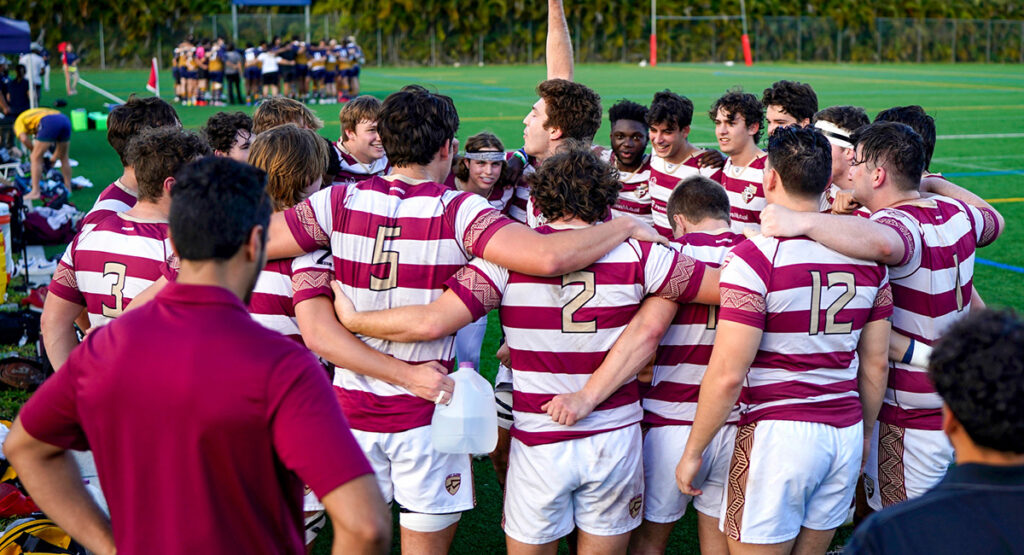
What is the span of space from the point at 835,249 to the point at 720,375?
64cm

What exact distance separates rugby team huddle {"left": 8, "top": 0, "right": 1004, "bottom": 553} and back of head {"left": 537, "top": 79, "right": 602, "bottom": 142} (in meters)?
1.43

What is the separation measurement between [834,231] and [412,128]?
1659 mm

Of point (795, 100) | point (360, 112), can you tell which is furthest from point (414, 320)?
point (795, 100)

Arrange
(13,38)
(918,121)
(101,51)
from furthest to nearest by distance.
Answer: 1. (101,51)
2. (13,38)
3. (918,121)

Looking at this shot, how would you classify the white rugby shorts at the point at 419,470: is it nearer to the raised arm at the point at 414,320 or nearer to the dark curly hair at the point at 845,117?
the raised arm at the point at 414,320

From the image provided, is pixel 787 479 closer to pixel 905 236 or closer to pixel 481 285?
pixel 905 236

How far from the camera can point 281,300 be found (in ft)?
13.5

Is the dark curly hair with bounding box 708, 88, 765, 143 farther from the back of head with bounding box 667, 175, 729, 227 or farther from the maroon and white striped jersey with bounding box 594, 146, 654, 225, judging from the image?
the back of head with bounding box 667, 175, 729, 227

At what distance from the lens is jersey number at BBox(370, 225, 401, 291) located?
12.3 ft

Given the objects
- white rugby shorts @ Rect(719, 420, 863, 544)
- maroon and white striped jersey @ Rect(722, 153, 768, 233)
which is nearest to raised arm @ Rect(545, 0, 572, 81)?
maroon and white striped jersey @ Rect(722, 153, 768, 233)

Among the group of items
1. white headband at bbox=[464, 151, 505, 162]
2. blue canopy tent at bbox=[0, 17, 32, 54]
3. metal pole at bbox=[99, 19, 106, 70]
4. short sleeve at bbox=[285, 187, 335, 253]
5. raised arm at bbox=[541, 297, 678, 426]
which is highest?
metal pole at bbox=[99, 19, 106, 70]

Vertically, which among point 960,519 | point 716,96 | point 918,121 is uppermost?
point 716,96

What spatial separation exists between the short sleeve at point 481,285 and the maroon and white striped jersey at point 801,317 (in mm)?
843

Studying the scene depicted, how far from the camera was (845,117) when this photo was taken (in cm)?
583
